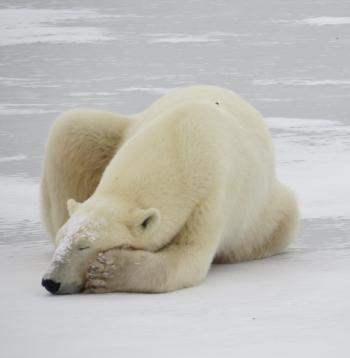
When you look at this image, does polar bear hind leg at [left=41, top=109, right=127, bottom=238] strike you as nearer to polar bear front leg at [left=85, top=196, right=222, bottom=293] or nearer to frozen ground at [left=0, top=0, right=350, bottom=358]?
frozen ground at [left=0, top=0, right=350, bottom=358]

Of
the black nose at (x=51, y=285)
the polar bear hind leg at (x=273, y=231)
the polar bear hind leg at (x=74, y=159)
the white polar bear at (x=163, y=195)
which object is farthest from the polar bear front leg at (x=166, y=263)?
→ the polar bear hind leg at (x=74, y=159)

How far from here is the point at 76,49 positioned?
12953 mm

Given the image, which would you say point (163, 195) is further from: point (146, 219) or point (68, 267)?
point (68, 267)

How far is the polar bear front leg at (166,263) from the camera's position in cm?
445

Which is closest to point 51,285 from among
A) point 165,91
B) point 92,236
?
point 92,236

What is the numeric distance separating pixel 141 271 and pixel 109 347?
92 cm

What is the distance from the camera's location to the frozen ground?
3.75 metres

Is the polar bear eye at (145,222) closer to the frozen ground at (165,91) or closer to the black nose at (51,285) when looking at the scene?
the frozen ground at (165,91)

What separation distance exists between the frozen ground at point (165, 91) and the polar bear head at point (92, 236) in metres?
0.09

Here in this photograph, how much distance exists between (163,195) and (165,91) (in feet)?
→ 17.6

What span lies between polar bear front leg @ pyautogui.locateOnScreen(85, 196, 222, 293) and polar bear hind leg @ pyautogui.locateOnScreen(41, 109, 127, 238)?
1.00 meters

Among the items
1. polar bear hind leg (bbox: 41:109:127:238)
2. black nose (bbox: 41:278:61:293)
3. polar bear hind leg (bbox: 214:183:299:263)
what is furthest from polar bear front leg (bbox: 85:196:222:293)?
polar bear hind leg (bbox: 41:109:127:238)

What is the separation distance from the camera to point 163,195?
15.3 ft

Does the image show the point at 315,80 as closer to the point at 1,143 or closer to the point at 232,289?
the point at 1,143
